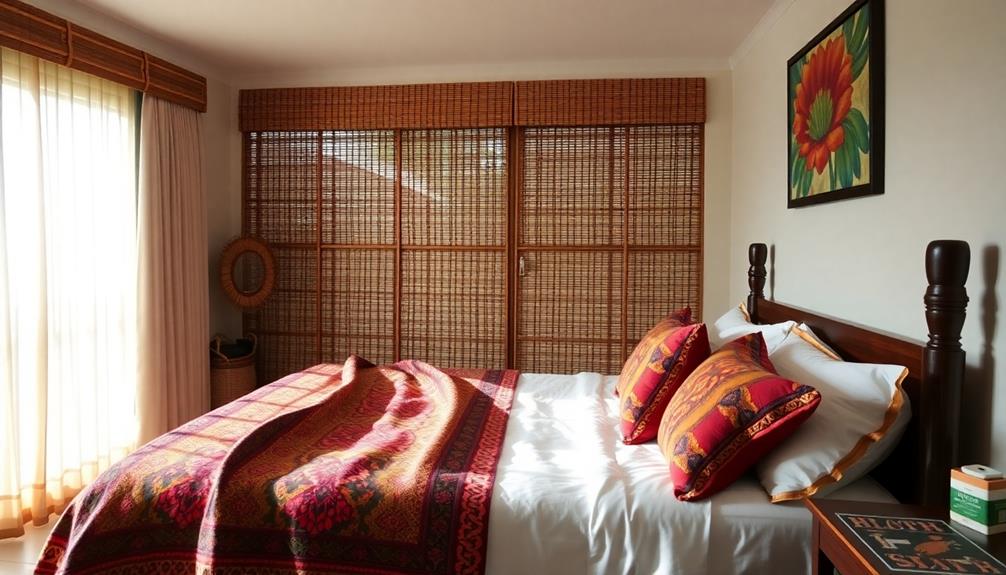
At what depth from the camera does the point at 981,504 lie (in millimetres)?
1128

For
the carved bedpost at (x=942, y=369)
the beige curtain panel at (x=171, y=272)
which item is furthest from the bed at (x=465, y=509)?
the beige curtain panel at (x=171, y=272)

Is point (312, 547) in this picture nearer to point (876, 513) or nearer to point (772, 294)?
point (876, 513)

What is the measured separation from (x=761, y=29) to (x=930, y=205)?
186 cm

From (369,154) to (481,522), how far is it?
3.08m

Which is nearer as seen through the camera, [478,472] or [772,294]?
[478,472]

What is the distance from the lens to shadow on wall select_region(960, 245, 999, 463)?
1.37m

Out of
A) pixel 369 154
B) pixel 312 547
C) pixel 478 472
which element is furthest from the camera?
pixel 369 154

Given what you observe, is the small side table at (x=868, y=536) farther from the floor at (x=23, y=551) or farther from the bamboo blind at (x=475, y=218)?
the floor at (x=23, y=551)

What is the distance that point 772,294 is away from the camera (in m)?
2.94

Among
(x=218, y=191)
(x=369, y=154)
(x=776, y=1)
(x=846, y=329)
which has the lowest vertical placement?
(x=846, y=329)

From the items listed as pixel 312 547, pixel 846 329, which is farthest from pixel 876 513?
pixel 312 547

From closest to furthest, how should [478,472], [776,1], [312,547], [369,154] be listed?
1. [312,547]
2. [478,472]
3. [776,1]
4. [369,154]

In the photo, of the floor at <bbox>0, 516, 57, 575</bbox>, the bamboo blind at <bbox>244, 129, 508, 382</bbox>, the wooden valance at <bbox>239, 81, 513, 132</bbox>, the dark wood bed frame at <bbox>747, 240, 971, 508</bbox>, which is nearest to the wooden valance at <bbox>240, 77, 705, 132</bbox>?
the wooden valance at <bbox>239, 81, 513, 132</bbox>

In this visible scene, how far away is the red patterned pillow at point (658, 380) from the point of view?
1.91m
